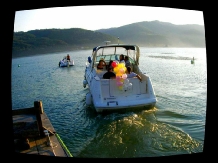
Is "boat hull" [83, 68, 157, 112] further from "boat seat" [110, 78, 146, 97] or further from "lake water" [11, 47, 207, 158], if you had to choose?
"lake water" [11, 47, 207, 158]

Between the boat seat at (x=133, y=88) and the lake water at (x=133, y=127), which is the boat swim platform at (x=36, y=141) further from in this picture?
the boat seat at (x=133, y=88)

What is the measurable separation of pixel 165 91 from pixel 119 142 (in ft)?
13.9

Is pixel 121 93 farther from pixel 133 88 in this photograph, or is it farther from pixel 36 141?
pixel 36 141

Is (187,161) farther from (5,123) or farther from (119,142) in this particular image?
(119,142)

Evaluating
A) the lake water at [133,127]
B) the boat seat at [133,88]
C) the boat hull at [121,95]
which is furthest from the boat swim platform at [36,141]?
the boat seat at [133,88]

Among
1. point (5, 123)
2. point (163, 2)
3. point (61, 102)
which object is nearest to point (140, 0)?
point (163, 2)

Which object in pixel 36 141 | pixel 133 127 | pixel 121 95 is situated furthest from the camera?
pixel 121 95

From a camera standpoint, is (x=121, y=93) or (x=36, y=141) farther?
(x=121, y=93)

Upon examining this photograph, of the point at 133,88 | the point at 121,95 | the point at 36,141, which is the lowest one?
the point at 36,141

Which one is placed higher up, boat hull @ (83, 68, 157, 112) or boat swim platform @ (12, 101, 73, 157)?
boat hull @ (83, 68, 157, 112)

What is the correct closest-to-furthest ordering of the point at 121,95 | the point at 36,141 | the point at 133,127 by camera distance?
the point at 36,141 < the point at 133,127 < the point at 121,95

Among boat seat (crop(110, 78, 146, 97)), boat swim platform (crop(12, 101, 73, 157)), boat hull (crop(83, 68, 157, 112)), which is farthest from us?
boat seat (crop(110, 78, 146, 97))

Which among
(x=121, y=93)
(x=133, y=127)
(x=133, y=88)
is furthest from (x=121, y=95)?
(x=133, y=127)

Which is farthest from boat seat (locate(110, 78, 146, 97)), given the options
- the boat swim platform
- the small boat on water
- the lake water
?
the boat swim platform
